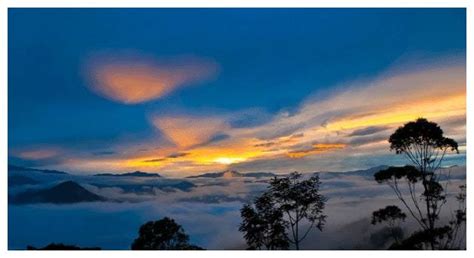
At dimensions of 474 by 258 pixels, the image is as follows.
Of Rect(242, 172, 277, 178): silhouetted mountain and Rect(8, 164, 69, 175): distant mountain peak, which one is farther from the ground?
Rect(8, 164, 69, 175): distant mountain peak

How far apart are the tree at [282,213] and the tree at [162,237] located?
3.04 feet

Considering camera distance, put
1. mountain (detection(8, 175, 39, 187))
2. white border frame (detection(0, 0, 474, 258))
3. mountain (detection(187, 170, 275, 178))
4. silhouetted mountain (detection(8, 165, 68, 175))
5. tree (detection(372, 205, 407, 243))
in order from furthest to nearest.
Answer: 1. mountain (detection(187, 170, 275, 178))
2. tree (detection(372, 205, 407, 243))
3. silhouetted mountain (detection(8, 165, 68, 175))
4. mountain (detection(8, 175, 39, 187))
5. white border frame (detection(0, 0, 474, 258))

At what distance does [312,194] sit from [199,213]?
1.71 metres

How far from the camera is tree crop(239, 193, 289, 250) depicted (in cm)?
904

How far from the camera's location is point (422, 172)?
29.8 feet

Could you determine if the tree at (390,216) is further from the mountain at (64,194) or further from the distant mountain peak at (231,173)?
the mountain at (64,194)

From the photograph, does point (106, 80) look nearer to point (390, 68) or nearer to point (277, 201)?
point (277, 201)

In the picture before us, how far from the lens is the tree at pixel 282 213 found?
357 inches

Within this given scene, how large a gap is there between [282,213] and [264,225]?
1.37ft

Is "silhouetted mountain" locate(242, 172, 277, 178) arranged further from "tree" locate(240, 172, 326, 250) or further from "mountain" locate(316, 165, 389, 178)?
"mountain" locate(316, 165, 389, 178)

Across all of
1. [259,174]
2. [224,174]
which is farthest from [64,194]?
[259,174]

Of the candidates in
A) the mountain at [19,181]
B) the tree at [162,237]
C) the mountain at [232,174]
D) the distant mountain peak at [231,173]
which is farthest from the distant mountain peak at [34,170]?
the distant mountain peak at [231,173]

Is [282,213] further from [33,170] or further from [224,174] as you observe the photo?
[33,170]

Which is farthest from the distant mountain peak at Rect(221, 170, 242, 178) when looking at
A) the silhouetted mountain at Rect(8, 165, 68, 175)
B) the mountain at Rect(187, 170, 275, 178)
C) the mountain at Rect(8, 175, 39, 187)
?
the mountain at Rect(8, 175, 39, 187)
